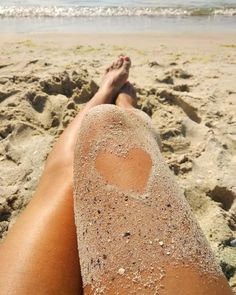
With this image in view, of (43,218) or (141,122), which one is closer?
(43,218)

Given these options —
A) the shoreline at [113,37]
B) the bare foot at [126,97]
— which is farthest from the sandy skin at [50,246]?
the shoreline at [113,37]

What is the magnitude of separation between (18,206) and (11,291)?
90cm

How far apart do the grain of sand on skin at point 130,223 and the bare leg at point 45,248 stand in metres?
0.12

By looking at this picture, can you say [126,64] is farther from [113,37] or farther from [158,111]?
[113,37]

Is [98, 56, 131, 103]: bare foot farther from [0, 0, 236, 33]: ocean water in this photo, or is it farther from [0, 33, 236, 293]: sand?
[0, 0, 236, 33]: ocean water

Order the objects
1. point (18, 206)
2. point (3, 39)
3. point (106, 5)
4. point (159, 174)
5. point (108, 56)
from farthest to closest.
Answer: point (106, 5) < point (3, 39) < point (108, 56) < point (18, 206) < point (159, 174)

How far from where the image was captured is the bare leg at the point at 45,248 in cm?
132

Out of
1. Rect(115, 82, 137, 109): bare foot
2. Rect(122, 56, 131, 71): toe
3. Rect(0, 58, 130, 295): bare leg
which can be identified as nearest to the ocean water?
Rect(122, 56, 131, 71): toe

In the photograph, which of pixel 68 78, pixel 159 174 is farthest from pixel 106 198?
pixel 68 78

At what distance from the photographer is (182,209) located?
53.1 inches

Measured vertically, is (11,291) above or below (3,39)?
above

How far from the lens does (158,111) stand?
3.15m

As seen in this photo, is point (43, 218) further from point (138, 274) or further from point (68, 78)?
point (68, 78)

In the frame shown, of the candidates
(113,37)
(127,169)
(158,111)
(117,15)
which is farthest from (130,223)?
(117,15)
